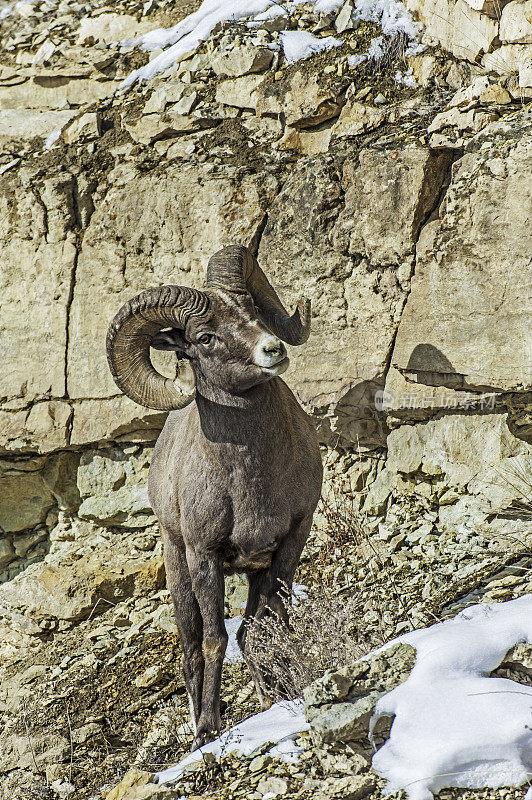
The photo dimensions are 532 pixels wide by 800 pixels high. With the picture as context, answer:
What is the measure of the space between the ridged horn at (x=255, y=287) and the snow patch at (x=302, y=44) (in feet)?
11.3

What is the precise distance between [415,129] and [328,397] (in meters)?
2.39

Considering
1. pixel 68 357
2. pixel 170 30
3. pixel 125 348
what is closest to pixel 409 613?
pixel 125 348

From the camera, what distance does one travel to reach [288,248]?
321 inches

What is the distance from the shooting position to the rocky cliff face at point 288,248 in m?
7.31

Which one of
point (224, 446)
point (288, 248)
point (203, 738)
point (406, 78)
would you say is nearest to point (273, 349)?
point (224, 446)

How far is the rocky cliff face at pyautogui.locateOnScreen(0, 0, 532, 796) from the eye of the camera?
24.0 ft

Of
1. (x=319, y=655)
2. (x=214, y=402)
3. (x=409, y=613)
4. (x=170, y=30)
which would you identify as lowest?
(x=409, y=613)

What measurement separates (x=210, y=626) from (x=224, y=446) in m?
1.06

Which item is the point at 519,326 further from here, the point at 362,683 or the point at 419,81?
the point at 362,683

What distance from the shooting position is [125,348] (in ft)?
17.6

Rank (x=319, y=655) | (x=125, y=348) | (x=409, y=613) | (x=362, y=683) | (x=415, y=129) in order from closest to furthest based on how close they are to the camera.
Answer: (x=362, y=683)
(x=319, y=655)
(x=125, y=348)
(x=409, y=613)
(x=415, y=129)

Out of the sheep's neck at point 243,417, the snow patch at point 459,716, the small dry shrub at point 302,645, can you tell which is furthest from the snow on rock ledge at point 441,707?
the sheep's neck at point 243,417

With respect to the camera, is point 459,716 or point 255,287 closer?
point 459,716

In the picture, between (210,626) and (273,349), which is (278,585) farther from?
(273,349)
